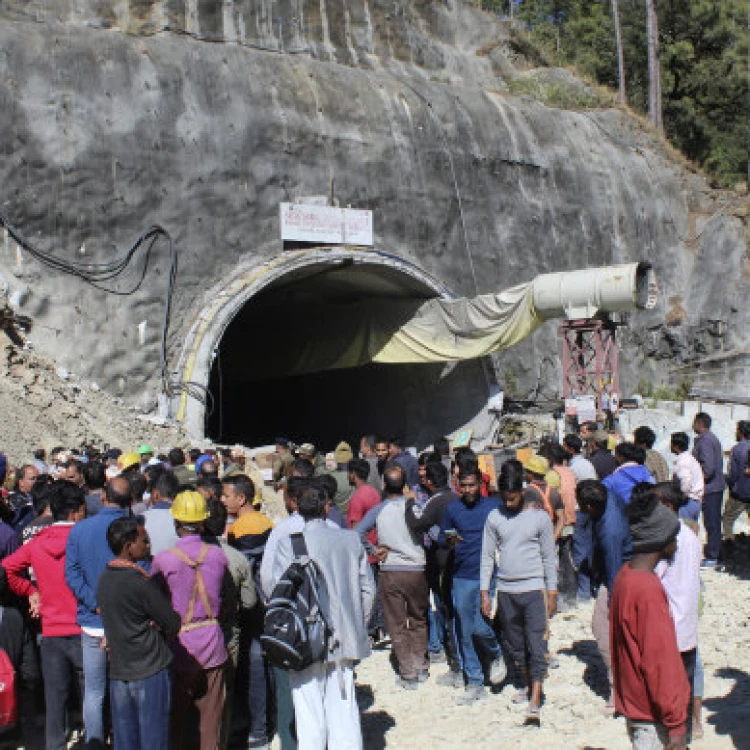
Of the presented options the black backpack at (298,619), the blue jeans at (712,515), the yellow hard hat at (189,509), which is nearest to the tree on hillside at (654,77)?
the blue jeans at (712,515)

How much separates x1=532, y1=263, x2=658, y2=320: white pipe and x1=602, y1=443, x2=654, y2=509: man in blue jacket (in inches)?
318

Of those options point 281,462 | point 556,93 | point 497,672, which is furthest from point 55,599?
point 556,93

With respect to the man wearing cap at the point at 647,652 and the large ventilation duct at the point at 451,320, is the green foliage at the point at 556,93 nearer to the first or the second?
the large ventilation duct at the point at 451,320

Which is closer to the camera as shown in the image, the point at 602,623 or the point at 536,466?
the point at 602,623

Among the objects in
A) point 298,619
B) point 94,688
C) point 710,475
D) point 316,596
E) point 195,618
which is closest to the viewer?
point 298,619

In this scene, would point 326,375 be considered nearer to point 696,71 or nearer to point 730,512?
point 730,512

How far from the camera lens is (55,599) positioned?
240 inches

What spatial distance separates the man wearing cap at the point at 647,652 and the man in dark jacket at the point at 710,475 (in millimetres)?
6332

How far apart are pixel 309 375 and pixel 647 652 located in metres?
20.6

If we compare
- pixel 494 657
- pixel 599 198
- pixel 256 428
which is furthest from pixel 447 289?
pixel 494 657

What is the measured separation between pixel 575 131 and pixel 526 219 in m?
2.91

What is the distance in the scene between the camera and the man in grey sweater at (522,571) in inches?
262

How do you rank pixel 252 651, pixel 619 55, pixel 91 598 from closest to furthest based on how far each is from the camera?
pixel 91 598 → pixel 252 651 → pixel 619 55

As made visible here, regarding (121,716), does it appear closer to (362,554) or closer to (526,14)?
(362,554)
